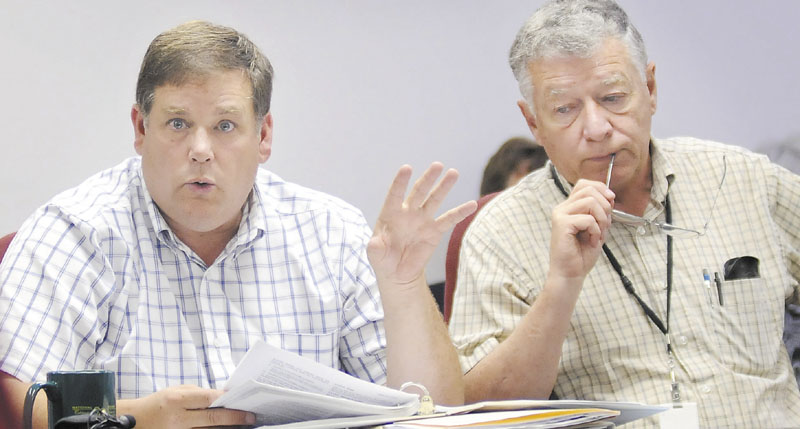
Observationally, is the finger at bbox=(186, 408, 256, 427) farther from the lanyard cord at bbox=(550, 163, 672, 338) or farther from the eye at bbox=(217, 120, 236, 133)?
the lanyard cord at bbox=(550, 163, 672, 338)

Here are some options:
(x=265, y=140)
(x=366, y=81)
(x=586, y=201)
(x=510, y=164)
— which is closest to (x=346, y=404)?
(x=586, y=201)

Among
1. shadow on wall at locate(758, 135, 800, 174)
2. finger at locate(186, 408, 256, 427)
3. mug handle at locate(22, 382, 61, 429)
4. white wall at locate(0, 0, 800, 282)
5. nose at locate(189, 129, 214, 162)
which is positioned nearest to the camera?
mug handle at locate(22, 382, 61, 429)

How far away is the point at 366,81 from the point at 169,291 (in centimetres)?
148

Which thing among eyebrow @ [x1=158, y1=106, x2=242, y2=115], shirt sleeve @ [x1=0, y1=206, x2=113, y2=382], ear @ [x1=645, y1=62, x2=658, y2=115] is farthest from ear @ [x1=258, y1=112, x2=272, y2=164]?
ear @ [x1=645, y1=62, x2=658, y2=115]

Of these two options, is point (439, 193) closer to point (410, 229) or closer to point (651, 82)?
point (410, 229)

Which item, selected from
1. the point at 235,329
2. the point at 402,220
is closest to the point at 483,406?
the point at 402,220

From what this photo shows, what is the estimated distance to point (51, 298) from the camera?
1383mm

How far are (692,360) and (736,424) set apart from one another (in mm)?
139

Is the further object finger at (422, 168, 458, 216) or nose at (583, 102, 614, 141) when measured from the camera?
nose at (583, 102, 614, 141)

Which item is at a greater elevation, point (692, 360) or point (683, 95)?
point (683, 95)

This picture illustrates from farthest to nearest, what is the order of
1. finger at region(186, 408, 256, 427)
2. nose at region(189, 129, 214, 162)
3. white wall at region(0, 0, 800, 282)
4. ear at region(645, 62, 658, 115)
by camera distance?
white wall at region(0, 0, 800, 282)
ear at region(645, 62, 658, 115)
nose at region(189, 129, 214, 162)
finger at region(186, 408, 256, 427)

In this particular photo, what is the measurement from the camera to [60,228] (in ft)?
4.79

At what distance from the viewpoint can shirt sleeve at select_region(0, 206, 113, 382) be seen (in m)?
1.32

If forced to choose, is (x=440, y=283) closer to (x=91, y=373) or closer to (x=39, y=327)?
(x=39, y=327)
